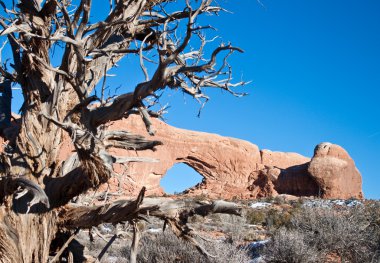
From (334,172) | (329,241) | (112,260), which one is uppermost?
(334,172)

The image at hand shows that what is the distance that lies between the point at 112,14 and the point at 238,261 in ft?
12.2

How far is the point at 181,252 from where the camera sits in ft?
23.2

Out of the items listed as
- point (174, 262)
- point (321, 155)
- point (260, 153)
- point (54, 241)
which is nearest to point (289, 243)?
point (174, 262)

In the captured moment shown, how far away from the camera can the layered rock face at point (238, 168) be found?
108 ft

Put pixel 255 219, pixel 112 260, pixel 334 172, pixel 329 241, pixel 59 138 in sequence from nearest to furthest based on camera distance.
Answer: pixel 59 138 → pixel 329 241 → pixel 112 260 → pixel 255 219 → pixel 334 172

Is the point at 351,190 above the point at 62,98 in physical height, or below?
above

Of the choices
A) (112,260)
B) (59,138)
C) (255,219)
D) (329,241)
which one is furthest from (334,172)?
(59,138)

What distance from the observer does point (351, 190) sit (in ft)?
110

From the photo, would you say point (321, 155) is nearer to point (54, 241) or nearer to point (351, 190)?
point (351, 190)

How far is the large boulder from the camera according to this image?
3253 cm

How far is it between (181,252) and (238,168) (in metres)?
31.5

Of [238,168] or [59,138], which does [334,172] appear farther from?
[59,138]

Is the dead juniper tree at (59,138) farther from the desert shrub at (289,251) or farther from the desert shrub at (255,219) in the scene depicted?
the desert shrub at (255,219)

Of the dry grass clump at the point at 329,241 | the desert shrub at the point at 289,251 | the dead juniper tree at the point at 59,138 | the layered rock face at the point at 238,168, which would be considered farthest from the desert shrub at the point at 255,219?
the layered rock face at the point at 238,168
